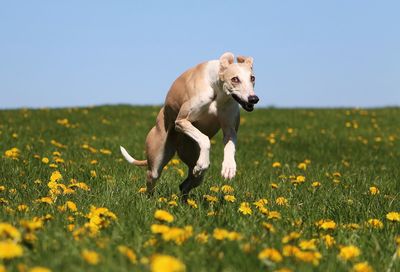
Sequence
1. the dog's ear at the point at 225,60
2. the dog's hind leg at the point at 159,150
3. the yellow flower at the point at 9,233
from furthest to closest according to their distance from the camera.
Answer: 1. the dog's hind leg at the point at 159,150
2. the dog's ear at the point at 225,60
3. the yellow flower at the point at 9,233

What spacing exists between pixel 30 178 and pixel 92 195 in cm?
185

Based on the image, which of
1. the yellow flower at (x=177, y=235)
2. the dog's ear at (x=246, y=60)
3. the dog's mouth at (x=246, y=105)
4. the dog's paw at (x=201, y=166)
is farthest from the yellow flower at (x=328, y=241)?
the dog's ear at (x=246, y=60)

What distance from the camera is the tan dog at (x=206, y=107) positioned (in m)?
5.39

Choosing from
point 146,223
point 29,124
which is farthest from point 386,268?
point 29,124

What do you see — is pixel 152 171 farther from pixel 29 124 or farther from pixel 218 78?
pixel 29 124

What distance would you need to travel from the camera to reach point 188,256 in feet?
10.3

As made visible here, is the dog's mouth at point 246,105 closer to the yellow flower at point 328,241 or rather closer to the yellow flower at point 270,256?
the yellow flower at point 328,241

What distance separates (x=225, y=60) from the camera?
222 inches

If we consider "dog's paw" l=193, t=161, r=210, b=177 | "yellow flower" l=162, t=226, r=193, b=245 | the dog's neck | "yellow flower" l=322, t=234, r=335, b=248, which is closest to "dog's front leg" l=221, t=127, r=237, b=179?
"dog's paw" l=193, t=161, r=210, b=177

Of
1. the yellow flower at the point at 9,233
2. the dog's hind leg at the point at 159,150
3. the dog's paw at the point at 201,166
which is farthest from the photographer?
the dog's hind leg at the point at 159,150

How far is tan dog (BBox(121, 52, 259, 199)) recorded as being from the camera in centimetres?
539

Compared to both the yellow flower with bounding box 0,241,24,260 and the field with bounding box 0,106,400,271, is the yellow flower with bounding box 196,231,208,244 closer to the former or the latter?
the field with bounding box 0,106,400,271

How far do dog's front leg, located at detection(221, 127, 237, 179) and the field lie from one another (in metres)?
0.28

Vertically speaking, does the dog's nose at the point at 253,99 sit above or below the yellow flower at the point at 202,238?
above
